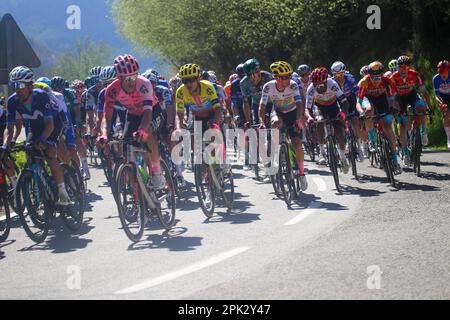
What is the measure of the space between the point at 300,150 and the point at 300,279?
5.48 m

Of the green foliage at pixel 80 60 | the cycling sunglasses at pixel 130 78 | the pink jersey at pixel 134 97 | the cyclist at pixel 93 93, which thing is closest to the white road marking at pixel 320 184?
the pink jersey at pixel 134 97

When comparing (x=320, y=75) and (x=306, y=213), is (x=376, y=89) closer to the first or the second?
(x=320, y=75)

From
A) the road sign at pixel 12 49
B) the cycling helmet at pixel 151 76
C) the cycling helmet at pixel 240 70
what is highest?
the road sign at pixel 12 49

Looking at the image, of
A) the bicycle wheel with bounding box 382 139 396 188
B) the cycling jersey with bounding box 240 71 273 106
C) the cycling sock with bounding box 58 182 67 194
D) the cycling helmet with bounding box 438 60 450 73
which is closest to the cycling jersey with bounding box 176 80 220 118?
the cycling sock with bounding box 58 182 67 194

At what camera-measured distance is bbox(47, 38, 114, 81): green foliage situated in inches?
5133

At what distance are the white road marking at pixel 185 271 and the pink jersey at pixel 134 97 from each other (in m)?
2.40

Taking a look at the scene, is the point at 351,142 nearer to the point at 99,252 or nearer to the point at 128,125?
the point at 128,125

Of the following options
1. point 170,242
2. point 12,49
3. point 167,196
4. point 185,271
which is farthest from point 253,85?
point 185,271

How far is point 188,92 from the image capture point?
11.5 m

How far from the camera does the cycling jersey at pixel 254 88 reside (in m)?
14.8

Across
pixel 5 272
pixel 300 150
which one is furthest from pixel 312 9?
pixel 5 272

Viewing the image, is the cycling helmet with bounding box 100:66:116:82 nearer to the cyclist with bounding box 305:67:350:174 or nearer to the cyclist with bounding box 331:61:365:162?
the cyclist with bounding box 305:67:350:174

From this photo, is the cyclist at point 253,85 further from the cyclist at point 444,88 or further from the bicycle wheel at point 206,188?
the bicycle wheel at point 206,188

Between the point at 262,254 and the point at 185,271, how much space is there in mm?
984
